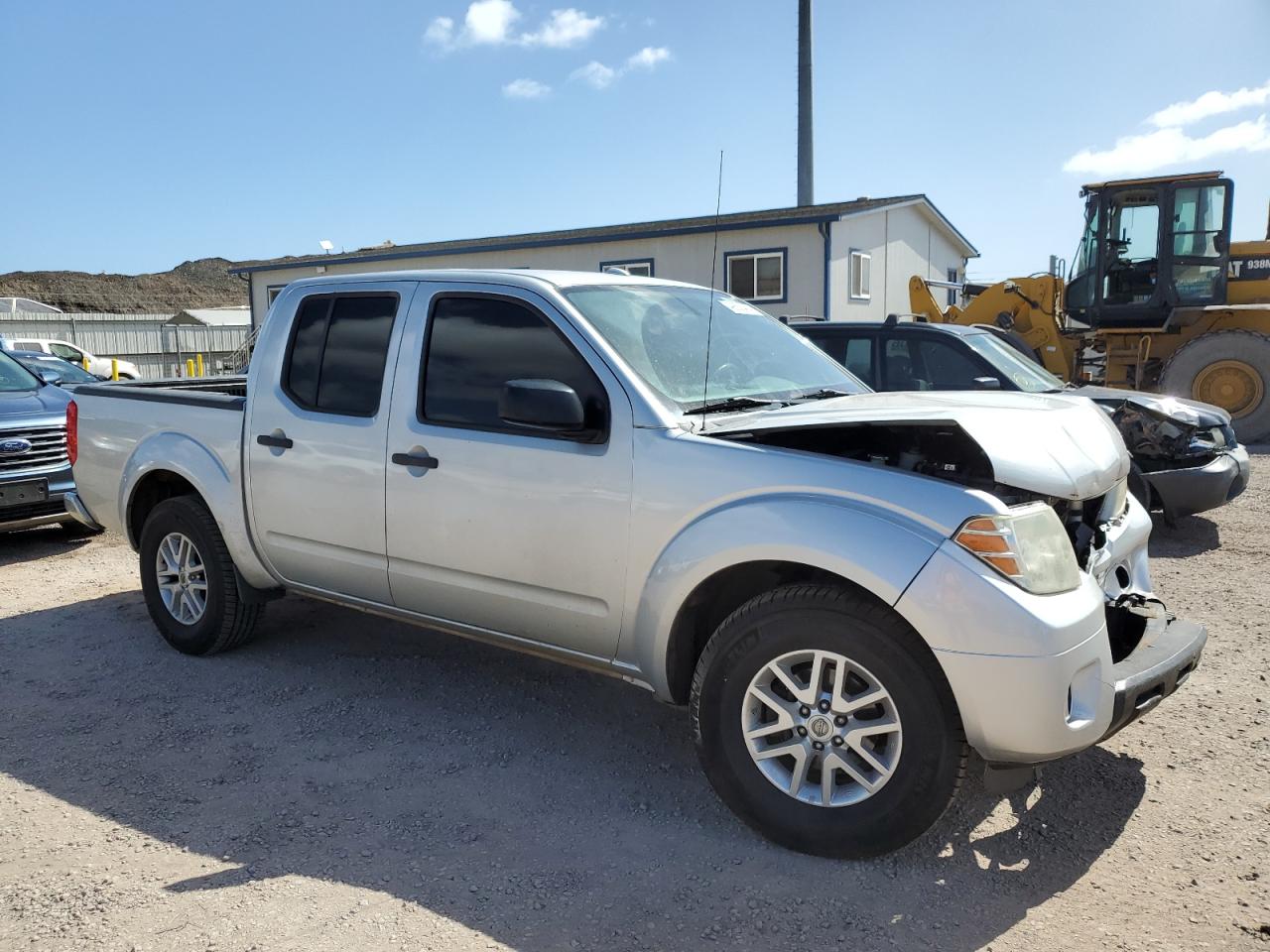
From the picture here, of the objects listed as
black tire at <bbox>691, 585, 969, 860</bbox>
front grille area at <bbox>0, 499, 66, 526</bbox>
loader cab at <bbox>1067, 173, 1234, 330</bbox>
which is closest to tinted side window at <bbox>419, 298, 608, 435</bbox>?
black tire at <bbox>691, 585, 969, 860</bbox>

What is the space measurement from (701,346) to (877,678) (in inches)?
65.6

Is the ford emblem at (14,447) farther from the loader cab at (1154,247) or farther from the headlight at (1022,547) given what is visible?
the loader cab at (1154,247)

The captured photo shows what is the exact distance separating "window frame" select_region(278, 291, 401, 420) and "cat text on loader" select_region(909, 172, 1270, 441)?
39.1 ft

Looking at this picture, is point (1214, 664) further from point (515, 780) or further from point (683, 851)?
point (515, 780)

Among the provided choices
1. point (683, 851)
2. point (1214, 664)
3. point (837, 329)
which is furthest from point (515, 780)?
point (837, 329)

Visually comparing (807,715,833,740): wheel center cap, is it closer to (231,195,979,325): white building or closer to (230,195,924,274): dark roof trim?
(230,195,924,274): dark roof trim

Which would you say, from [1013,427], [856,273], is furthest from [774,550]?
[856,273]

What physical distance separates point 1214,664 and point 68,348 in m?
21.2

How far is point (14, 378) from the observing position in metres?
8.61

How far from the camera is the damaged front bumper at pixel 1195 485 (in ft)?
24.1

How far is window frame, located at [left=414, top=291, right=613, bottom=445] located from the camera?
140 inches

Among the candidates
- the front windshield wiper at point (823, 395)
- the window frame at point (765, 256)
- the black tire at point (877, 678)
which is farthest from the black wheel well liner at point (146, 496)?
the window frame at point (765, 256)

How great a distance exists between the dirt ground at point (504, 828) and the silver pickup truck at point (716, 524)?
12.8 inches

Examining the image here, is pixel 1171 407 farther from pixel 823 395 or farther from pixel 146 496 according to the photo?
pixel 146 496
